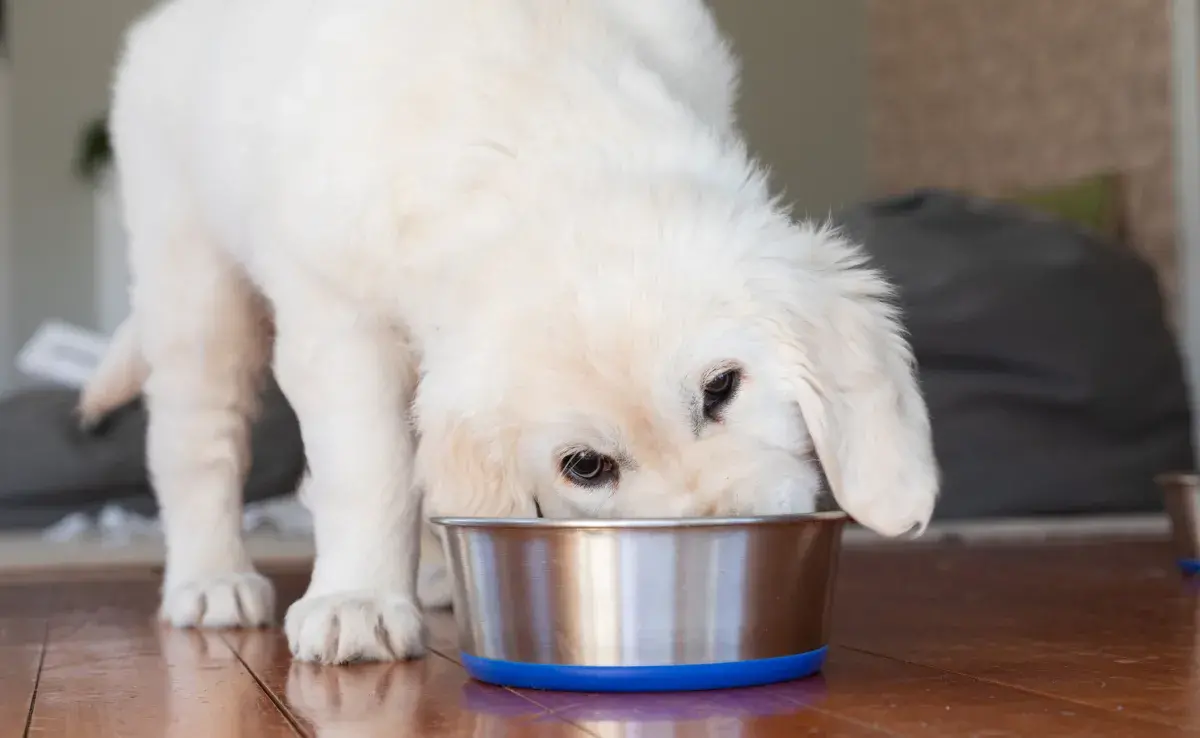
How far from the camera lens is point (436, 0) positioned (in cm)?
187

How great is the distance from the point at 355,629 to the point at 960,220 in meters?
2.68

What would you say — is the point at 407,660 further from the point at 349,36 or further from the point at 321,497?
the point at 349,36

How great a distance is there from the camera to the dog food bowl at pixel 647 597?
143 cm

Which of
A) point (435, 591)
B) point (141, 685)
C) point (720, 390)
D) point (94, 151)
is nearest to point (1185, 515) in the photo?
point (435, 591)

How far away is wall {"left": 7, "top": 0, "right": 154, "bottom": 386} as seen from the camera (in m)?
8.05

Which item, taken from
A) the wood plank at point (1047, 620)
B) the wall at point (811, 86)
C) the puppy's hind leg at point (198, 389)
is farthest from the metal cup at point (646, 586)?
the wall at point (811, 86)

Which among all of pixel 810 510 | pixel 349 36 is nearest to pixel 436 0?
pixel 349 36

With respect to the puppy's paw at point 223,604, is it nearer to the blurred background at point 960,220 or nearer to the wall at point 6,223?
the blurred background at point 960,220

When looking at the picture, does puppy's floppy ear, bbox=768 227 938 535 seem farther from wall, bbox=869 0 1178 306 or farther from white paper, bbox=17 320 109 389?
wall, bbox=869 0 1178 306

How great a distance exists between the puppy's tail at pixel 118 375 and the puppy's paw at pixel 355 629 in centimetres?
108

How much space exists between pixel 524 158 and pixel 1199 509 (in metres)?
1.42

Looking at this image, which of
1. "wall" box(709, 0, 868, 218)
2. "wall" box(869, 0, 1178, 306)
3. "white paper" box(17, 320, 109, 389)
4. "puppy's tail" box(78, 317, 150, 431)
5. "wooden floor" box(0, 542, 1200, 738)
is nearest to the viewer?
"wooden floor" box(0, 542, 1200, 738)

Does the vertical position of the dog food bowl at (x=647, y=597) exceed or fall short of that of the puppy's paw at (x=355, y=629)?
it exceeds it

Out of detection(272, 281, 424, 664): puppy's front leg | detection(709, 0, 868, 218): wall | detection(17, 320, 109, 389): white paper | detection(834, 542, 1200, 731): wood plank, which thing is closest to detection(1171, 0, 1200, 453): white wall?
detection(709, 0, 868, 218): wall
